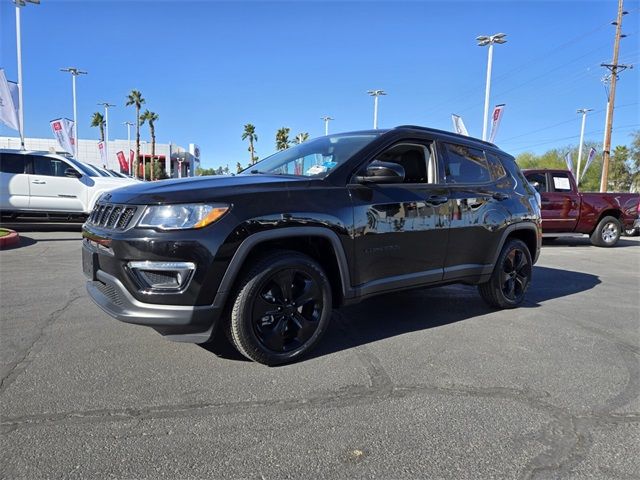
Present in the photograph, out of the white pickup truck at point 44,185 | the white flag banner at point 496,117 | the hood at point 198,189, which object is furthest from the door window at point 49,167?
the white flag banner at point 496,117

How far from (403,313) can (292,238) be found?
2112 millimetres

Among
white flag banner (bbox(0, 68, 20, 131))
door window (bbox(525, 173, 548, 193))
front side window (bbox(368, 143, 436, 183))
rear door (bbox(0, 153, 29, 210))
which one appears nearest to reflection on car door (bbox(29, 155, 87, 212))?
rear door (bbox(0, 153, 29, 210))

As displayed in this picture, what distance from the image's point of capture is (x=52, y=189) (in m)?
11.4

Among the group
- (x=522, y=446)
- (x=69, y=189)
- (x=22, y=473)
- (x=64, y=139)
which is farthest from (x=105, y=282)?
(x=64, y=139)

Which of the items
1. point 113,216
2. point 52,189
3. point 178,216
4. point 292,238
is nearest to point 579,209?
point 292,238

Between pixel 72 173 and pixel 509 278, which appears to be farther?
pixel 72 173

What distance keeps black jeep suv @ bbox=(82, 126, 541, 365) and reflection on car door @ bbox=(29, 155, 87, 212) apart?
8449 mm

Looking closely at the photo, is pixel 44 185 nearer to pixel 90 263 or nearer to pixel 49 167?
pixel 49 167

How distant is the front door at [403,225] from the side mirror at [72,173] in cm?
970

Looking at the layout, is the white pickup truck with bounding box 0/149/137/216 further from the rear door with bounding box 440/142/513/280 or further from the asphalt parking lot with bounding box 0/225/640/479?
the rear door with bounding box 440/142/513/280

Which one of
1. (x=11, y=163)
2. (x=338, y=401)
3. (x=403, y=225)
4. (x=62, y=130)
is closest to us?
(x=338, y=401)

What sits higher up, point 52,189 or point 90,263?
point 52,189

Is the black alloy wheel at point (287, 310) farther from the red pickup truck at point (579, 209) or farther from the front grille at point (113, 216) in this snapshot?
the red pickup truck at point (579, 209)

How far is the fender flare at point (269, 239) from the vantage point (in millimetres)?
3207
